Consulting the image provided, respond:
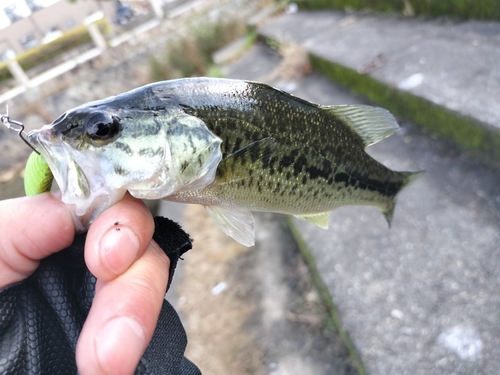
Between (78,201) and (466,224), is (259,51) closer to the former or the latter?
(466,224)

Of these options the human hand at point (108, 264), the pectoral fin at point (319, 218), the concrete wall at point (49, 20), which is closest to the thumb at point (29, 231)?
the human hand at point (108, 264)

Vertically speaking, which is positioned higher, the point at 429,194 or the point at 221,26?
the point at 429,194

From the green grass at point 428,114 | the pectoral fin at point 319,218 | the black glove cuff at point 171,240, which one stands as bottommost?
the green grass at point 428,114

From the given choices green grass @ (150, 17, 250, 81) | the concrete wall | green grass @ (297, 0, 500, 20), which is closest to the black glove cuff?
green grass @ (297, 0, 500, 20)

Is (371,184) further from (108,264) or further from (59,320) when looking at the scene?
(59,320)

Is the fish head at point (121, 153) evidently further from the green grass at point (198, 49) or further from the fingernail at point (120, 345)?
the green grass at point (198, 49)

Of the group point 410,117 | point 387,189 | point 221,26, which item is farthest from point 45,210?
point 221,26

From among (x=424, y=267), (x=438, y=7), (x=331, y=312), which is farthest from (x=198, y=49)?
(x=424, y=267)
